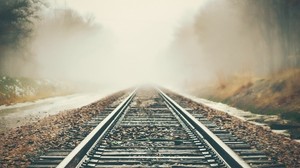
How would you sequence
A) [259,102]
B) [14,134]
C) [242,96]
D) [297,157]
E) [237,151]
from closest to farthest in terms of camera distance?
1. [297,157]
2. [237,151]
3. [14,134]
4. [259,102]
5. [242,96]

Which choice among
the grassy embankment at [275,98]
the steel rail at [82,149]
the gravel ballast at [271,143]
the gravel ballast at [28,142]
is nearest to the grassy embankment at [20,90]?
the gravel ballast at [28,142]

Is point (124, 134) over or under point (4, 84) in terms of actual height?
under

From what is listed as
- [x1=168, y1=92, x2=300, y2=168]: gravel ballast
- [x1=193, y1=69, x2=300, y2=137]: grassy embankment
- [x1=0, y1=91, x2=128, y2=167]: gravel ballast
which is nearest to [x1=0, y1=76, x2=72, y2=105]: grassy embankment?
[x1=0, y1=91, x2=128, y2=167]: gravel ballast

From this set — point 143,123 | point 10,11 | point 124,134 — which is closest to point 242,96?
point 143,123

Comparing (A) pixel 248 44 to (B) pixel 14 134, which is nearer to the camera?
(B) pixel 14 134

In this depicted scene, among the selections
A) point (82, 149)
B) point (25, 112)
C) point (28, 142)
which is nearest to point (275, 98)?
point (25, 112)

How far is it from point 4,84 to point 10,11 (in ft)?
18.7

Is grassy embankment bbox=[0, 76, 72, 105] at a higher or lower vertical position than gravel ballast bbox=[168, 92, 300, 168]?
higher

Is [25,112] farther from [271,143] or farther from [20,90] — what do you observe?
[271,143]

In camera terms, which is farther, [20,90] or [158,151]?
[20,90]

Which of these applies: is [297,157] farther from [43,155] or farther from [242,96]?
[242,96]

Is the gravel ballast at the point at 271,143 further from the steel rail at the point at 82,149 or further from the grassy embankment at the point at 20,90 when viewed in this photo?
the grassy embankment at the point at 20,90

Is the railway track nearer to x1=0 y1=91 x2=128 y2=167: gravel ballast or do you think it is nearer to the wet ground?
x1=0 y1=91 x2=128 y2=167: gravel ballast

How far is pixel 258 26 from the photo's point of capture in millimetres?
26281
